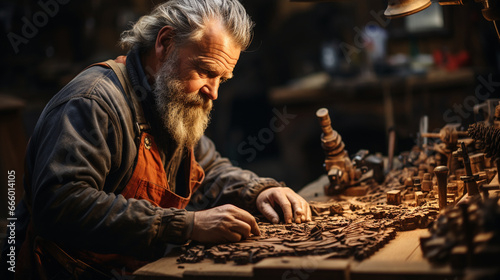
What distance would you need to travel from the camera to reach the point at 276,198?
3098 millimetres

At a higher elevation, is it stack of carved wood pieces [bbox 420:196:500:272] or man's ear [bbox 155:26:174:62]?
man's ear [bbox 155:26:174:62]

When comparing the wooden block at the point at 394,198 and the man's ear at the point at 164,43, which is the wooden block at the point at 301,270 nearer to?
the wooden block at the point at 394,198

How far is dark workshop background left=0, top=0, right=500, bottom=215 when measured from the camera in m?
7.36

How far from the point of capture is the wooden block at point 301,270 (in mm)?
2066

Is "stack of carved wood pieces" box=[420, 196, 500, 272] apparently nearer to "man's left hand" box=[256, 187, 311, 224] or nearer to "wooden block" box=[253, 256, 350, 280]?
"wooden block" box=[253, 256, 350, 280]

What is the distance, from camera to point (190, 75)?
2.97 metres

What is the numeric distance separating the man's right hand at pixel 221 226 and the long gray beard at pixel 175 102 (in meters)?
0.61

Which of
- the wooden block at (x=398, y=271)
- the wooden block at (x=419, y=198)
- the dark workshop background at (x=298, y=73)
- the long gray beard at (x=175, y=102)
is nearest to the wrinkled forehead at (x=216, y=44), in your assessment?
the long gray beard at (x=175, y=102)

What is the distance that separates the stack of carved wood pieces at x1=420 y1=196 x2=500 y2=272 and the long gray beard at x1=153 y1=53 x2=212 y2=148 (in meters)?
1.47

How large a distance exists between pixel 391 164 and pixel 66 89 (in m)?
2.19

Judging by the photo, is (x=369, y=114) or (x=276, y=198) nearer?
(x=276, y=198)

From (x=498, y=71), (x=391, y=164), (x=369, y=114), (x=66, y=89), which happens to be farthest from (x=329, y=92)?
(x=66, y=89)

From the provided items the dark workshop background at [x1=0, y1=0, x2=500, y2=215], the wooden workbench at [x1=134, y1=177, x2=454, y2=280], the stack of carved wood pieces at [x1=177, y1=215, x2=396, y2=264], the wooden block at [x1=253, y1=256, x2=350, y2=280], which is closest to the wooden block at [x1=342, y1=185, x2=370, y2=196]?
the stack of carved wood pieces at [x1=177, y1=215, x2=396, y2=264]

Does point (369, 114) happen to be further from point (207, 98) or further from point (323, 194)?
point (207, 98)
